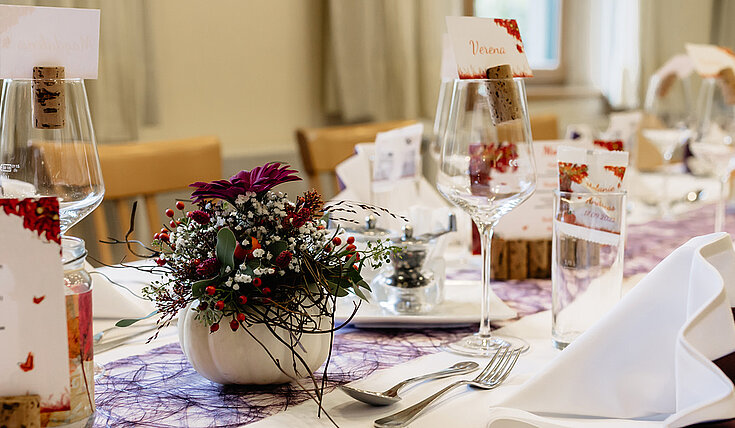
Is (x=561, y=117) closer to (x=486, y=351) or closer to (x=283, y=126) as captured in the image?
(x=283, y=126)

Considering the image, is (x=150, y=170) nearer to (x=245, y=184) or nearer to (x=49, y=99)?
(x=49, y=99)

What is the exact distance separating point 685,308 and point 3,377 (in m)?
0.53

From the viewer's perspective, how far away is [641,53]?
4348 millimetres

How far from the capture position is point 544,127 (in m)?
2.47

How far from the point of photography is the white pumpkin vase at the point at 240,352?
27.2 inches

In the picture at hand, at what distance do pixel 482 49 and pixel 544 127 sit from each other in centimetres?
170

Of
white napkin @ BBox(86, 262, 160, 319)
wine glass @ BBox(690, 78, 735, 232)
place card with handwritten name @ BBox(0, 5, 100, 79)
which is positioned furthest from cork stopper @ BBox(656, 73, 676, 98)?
place card with handwritten name @ BBox(0, 5, 100, 79)

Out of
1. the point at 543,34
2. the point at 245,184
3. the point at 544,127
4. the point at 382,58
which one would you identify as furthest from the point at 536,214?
the point at 543,34

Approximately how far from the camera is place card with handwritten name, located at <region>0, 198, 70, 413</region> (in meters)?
0.54

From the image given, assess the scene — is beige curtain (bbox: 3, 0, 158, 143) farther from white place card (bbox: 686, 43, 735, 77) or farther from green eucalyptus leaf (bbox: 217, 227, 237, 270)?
green eucalyptus leaf (bbox: 217, 227, 237, 270)

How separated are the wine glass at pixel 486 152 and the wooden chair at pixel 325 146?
995 millimetres

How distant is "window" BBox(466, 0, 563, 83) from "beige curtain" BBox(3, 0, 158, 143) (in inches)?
93.6

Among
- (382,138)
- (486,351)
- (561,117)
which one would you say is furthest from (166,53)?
(561,117)

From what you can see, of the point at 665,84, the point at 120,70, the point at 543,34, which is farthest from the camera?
the point at 543,34
